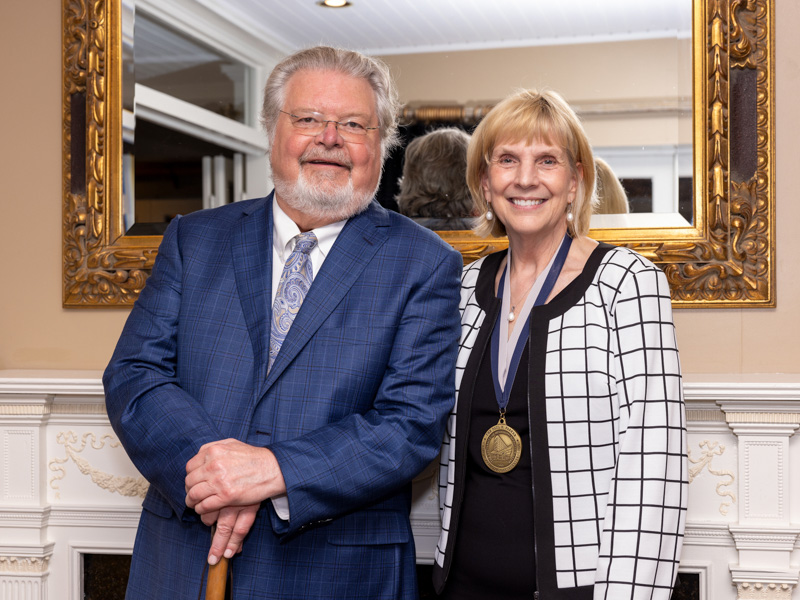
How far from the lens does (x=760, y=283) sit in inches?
87.2

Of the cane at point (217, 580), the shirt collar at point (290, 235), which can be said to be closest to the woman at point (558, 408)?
the shirt collar at point (290, 235)

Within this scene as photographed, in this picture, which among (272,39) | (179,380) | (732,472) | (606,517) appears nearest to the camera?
(606,517)

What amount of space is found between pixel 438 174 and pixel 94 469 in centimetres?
136

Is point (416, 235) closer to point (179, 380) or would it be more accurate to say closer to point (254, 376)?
point (254, 376)

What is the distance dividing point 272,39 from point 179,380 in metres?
1.23

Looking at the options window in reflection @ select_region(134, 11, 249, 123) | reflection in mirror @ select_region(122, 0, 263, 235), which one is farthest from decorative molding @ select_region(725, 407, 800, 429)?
window in reflection @ select_region(134, 11, 249, 123)

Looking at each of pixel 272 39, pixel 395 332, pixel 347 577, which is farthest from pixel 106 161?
pixel 347 577

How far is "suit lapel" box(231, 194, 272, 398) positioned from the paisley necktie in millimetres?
27

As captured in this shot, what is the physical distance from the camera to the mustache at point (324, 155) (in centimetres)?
172

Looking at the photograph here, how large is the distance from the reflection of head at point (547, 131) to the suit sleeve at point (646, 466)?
0.32 metres

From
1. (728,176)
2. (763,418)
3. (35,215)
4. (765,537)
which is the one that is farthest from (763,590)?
(35,215)

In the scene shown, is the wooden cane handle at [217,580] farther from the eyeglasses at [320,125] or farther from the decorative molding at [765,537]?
the decorative molding at [765,537]

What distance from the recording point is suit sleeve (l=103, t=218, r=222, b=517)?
156cm

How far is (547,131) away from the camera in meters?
1.75
